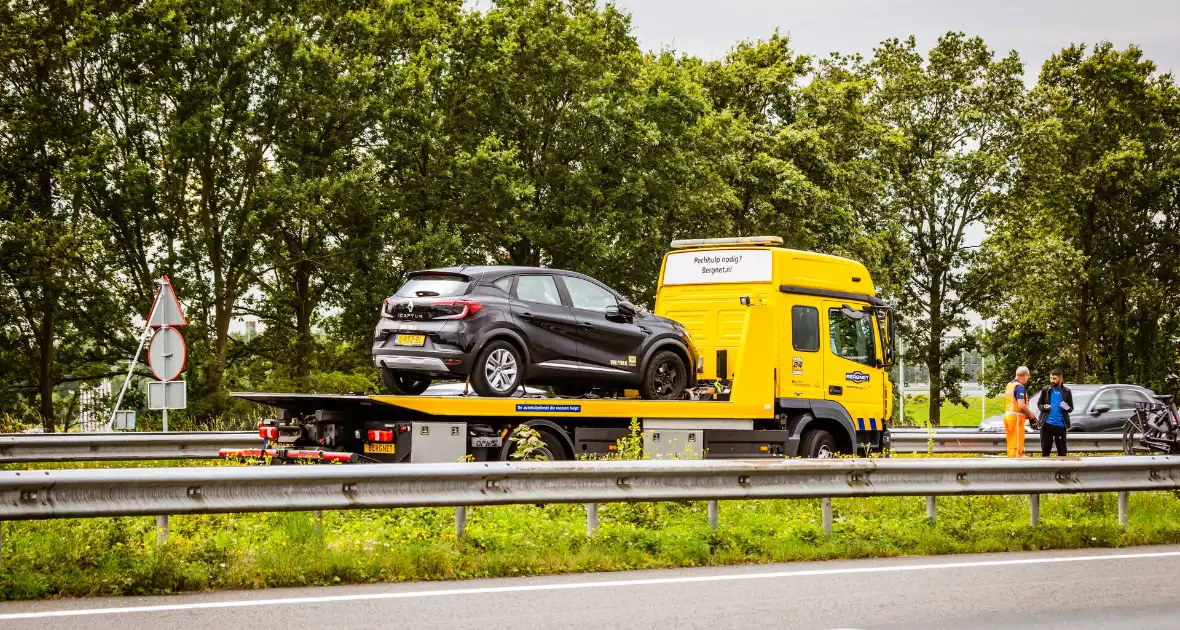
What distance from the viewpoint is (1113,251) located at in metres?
49.0

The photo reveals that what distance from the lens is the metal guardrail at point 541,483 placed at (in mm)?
8102

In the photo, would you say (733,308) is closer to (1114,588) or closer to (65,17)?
(1114,588)

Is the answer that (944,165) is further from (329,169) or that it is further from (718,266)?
(718,266)

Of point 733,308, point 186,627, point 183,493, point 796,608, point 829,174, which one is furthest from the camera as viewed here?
point 829,174

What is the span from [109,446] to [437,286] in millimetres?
6714

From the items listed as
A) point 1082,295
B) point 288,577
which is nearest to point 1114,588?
point 288,577

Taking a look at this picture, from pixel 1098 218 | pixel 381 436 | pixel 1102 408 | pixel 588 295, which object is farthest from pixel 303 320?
pixel 1098 218

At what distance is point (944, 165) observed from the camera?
45969mm

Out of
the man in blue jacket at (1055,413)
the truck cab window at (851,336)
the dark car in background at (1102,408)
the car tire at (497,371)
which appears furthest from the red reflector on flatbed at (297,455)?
the dark car in background at (1102,408)

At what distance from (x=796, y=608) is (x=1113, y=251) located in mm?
45100

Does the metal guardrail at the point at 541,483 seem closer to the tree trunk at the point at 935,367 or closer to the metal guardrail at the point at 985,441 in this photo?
the metal guardrail at the point at 985,441

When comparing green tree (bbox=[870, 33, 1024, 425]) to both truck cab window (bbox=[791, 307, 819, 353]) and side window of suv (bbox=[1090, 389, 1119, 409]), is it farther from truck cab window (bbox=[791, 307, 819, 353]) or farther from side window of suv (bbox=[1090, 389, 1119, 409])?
truck cab window (bbox=[791, 307, 819, 353])

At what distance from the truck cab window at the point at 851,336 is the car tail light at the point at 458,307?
219 inches

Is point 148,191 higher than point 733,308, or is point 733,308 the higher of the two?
point 148,191
